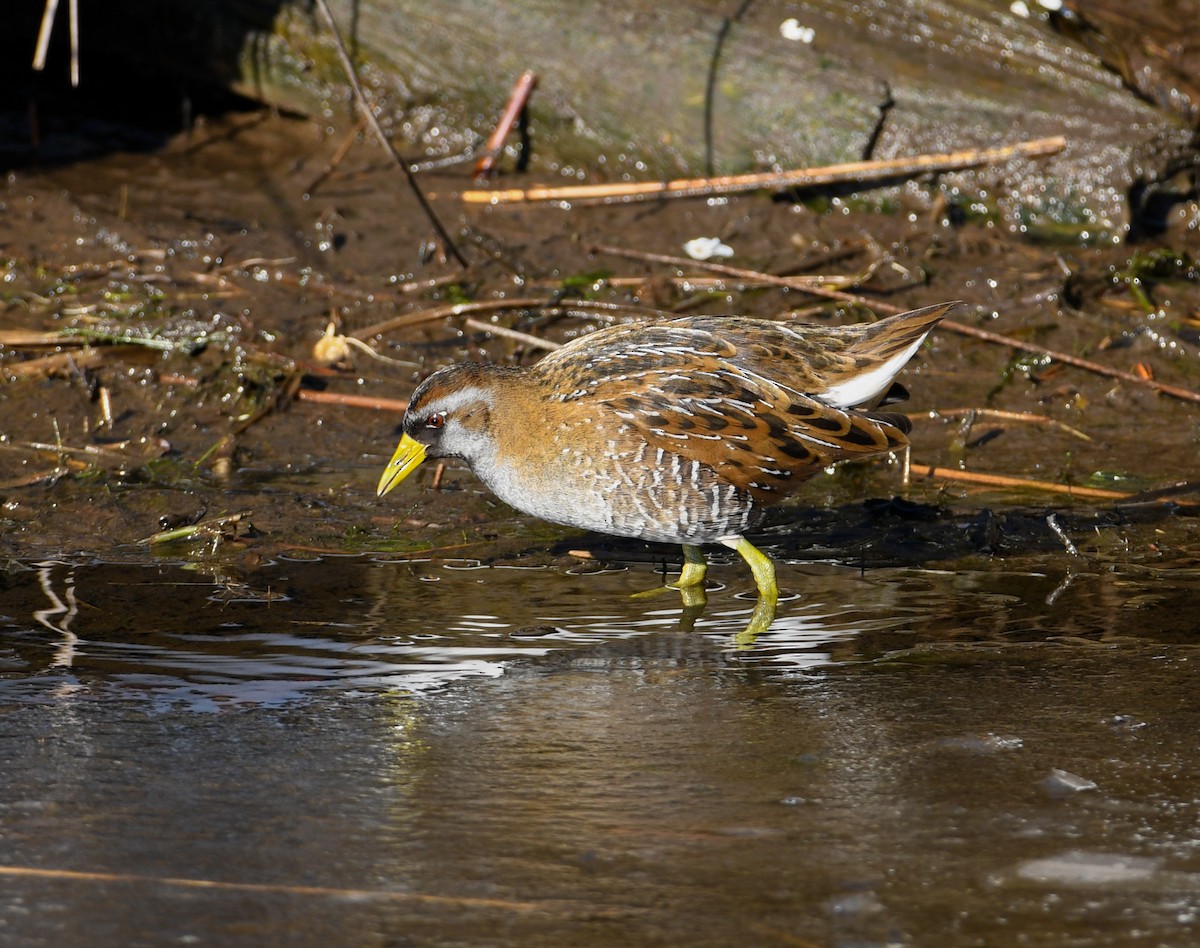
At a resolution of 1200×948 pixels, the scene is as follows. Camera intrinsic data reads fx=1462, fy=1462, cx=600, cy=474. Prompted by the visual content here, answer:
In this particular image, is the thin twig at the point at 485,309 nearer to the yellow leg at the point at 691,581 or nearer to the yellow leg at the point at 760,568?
the yellow leg at the point at 691,581

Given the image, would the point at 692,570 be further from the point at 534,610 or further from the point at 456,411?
the point at 456,411

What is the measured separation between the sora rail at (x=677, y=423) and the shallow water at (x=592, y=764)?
1.05ft

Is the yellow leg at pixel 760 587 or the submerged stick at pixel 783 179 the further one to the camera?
the submerged stick at pixel 783 179

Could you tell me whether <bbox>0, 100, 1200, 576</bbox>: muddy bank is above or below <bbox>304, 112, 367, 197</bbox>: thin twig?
below

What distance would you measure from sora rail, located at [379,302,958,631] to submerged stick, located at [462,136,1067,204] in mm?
2618

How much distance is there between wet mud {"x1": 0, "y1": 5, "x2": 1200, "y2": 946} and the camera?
274 cm

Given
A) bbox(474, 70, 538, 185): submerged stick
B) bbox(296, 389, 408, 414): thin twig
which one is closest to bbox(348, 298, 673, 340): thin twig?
bbox(296, 389, 408, 414): thin twig

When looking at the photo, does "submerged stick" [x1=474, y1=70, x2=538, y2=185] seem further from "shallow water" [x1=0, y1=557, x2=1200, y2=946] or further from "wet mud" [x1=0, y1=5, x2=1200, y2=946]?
"shallow water" [x1=0, y1=557, x2=1200, y2=946]

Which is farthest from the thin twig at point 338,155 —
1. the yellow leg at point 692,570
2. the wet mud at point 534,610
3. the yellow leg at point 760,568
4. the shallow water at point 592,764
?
the yellow leg at point 760,568

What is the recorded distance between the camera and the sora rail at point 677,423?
4.66 m

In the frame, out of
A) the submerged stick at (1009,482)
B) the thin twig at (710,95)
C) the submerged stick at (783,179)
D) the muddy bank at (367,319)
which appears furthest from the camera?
the thin twig at (710,95)

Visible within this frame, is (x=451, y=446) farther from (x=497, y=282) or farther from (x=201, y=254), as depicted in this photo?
(x=201, y=254)

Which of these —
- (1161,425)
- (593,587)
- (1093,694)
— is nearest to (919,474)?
(1161,425)

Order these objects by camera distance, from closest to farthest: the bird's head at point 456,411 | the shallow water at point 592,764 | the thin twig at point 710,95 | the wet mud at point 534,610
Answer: the shallow water at point 592,764 → the wet mud at point 534,610 → the bird's head at point 456,411 → the thin twig at point 710,95
